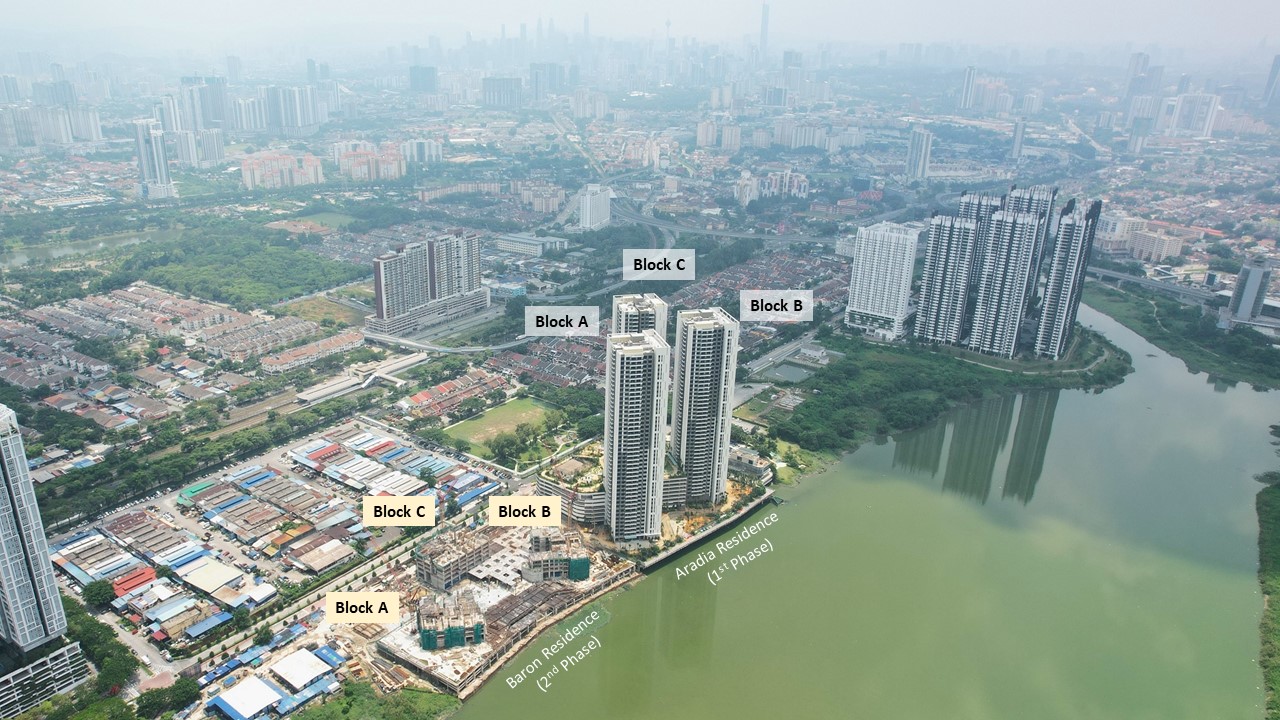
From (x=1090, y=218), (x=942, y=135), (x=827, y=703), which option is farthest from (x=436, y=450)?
(x=942, y=135)

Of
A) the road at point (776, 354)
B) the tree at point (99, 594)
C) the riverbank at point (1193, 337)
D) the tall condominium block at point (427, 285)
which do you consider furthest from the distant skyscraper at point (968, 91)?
the tree at point (99, 594)

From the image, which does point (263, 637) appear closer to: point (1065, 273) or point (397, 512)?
point (397, 512)

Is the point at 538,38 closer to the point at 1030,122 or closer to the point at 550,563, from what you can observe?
the point at 1030,122

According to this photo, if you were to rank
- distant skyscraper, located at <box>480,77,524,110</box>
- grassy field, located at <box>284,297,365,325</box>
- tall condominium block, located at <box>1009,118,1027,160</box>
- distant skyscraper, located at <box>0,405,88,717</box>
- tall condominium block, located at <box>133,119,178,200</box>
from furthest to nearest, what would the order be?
distant skyscraper, located at <box>480,77,524,110</box>, tall condominium block, located at <box>1009,118,1027,160</box>, tall condominium block, located at <box>133,119,178,200</box>, grassy field, located at <box>284,297,365,325</box>, distant skyscraper, located at <box>0,405,88,717</box>

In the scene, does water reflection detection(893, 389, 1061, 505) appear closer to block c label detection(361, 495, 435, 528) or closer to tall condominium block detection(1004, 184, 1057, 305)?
tall condominium block detection(1004, 184, 1057, 305)

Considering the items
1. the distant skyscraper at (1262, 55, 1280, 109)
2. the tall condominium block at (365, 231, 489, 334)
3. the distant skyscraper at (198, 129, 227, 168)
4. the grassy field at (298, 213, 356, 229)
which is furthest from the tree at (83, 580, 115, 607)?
the distant skyscraper at (1262, 55, 1280, 109)

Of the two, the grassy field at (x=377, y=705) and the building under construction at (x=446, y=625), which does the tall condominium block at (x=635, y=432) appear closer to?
the building under construction at (x=446, y=625)

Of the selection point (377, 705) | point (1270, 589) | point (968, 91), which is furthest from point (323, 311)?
point (968, 91)
